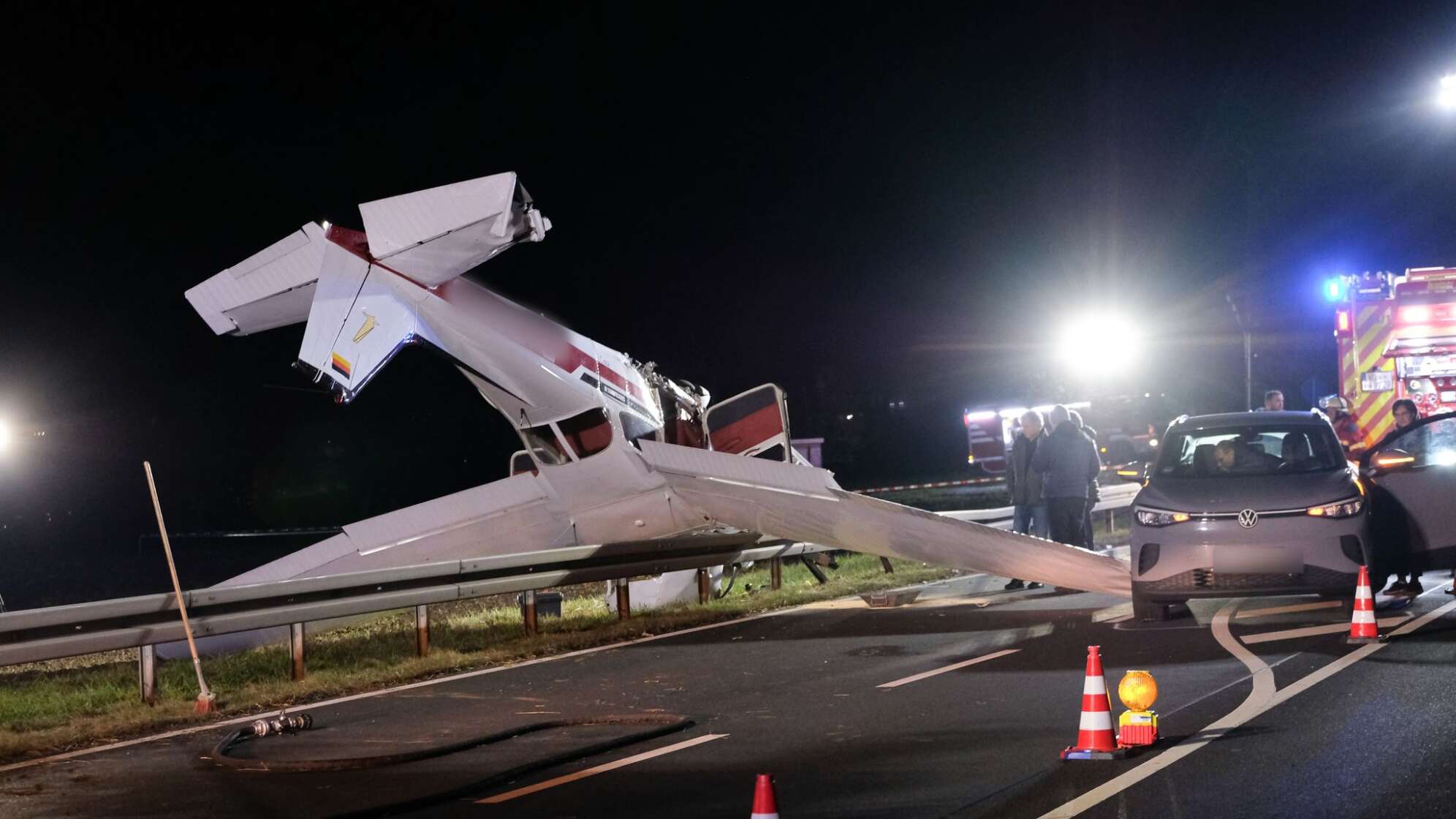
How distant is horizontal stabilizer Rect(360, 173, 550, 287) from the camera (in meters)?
12.5

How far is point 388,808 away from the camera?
648 centimetres

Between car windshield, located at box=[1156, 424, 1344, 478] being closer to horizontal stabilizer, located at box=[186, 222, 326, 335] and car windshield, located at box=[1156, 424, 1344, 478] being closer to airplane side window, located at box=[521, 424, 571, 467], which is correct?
airplane side window, located at box=[521, 424, 571, 467]

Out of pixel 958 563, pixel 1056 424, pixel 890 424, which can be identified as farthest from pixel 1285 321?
pixel 958 563

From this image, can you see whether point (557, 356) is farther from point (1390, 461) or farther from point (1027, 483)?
point (1390, 461)

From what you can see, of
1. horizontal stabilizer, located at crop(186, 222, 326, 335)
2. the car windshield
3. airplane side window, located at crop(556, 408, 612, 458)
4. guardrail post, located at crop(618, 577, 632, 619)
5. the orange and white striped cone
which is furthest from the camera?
airplane side window, located at crop(556, 408, 612, 458)

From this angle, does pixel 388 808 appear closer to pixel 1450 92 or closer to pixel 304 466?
pixel 1450 92

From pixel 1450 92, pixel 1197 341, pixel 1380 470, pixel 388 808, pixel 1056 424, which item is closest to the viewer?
pixel 388 808

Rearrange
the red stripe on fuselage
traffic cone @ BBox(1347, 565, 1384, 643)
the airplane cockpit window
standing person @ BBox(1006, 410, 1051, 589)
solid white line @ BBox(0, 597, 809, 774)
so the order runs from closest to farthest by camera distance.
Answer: solid white line @ BBox(0, 597, 809, 774) < traffic cone @ BBox(1347, 565, 1384, 643) < the red stripe on fuselage < the airplane cockpit window < standing person @ BBox(1006, 410, 1051, 589)

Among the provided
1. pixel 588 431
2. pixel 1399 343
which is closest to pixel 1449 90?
pixel 1399 343

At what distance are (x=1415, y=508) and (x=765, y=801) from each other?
1012 cm

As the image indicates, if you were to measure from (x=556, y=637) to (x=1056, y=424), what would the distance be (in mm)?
7379

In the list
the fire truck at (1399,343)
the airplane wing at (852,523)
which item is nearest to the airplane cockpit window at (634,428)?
the airplane wing at (852,523)

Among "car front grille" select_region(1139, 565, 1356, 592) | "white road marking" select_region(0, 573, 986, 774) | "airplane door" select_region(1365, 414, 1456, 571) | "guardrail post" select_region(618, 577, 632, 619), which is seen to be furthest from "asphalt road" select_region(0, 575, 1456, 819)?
"guardrail post" select_region(618, 577, 632, 619)

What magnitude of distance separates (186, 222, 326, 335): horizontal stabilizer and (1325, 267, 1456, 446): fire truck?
16109mm
